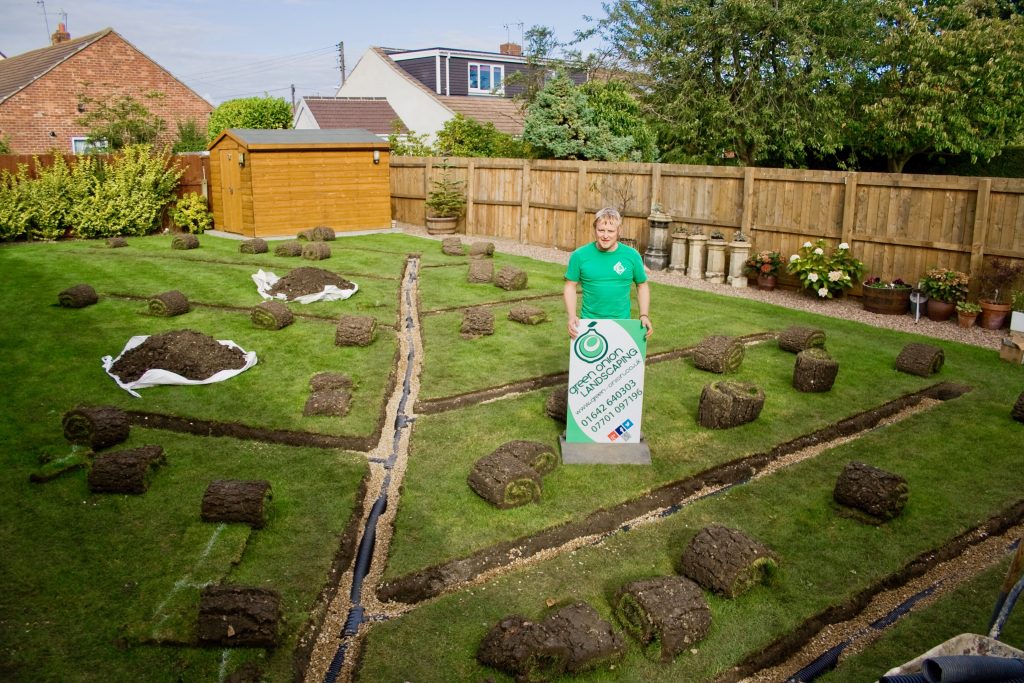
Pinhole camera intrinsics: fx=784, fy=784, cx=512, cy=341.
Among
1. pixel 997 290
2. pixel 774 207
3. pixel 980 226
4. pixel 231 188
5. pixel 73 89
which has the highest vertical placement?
pixel 73 89

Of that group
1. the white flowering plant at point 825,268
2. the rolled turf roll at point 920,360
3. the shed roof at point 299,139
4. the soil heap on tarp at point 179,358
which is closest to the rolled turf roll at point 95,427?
the soil heap on tarp at point 179,358

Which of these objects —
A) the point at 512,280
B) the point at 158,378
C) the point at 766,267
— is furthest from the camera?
the point at 766,267

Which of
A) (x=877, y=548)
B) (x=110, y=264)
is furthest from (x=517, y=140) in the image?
(x=877, y=548)

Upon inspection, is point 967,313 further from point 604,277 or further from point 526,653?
point 526,653

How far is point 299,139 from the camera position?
2217cm

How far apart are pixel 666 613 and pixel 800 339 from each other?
7.18 m

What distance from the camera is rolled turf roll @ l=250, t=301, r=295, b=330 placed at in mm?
11867

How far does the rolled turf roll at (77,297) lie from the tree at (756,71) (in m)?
17.1

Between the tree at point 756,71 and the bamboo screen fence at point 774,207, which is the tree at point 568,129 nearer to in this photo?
the bamboo screen fence at point 774,207

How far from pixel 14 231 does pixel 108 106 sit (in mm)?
17622

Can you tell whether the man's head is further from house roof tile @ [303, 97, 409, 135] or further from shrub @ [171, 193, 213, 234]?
house roof tile @ [303, 97, 409, 135]

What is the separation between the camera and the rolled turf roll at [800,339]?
10.9 meters

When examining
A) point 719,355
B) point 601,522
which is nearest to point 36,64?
point 719,355

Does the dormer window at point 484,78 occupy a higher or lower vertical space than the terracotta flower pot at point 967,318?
higher
